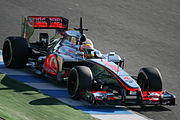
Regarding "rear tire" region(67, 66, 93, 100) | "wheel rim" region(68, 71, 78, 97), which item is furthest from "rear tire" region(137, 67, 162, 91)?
"wheel rim" region(68, 71, 78, 97)

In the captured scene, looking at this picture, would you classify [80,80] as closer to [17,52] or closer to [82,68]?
[82,68]

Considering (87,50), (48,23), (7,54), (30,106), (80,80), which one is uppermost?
(48,23)

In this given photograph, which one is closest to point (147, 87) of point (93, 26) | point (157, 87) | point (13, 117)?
point (157, 87)

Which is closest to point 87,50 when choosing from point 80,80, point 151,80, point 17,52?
point 80,80

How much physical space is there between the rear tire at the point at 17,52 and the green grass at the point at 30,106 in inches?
82.5

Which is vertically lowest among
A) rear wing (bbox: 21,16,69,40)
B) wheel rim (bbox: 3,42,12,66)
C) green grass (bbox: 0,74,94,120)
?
green grass (bbox: 0,74,94,120)

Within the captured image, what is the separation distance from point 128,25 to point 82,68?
12333 mm

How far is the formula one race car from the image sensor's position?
12.0 meters

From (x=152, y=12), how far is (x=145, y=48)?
748 centimetres

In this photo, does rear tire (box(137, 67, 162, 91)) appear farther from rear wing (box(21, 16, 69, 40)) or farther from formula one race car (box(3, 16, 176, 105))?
rear wing (box(21, 16, 69, 40))

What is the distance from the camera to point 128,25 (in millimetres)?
24266

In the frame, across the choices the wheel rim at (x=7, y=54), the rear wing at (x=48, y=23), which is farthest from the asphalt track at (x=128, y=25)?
the wheel rim at (x=7, y=54)

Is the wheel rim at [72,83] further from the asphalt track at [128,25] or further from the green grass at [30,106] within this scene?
the asphalt track at [128,25]

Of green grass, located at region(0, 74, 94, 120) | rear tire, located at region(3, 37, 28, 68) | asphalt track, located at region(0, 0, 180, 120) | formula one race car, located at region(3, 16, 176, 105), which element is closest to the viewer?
green grass, located at region(0, 74, 94, 120)
